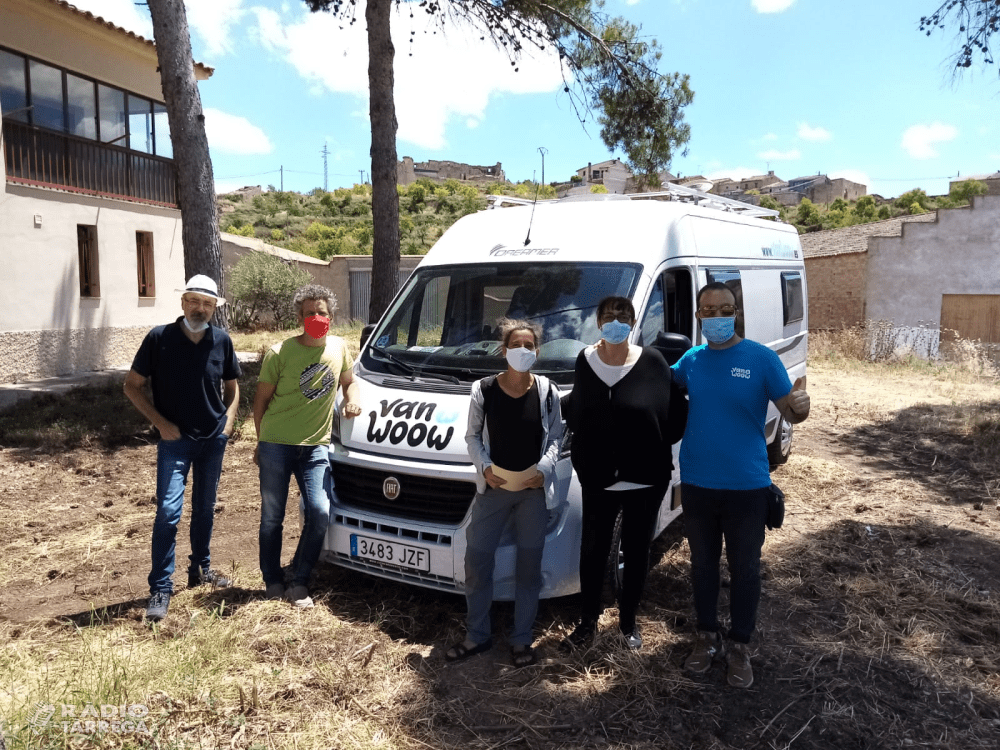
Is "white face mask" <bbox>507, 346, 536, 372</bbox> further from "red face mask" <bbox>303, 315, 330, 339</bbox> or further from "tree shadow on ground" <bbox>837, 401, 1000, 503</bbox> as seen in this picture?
"tree shadow on ground" <bbox>837, 401, 1000, 503</bbox>

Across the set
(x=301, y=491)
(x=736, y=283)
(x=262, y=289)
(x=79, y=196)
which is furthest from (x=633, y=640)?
(x=262, y=289)

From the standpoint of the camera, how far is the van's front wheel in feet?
25.5

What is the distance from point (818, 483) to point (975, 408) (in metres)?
5.69

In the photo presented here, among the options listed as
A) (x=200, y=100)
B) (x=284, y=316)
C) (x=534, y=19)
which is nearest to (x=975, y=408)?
(x=534, y=19)

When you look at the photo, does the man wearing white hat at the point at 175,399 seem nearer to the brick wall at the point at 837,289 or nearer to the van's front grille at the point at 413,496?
the van's front grille at the point at 413,496

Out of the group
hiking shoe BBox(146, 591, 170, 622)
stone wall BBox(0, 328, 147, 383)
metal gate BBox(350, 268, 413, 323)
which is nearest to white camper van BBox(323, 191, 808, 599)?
hiking shoe BBox(146, 591, 170, 622)

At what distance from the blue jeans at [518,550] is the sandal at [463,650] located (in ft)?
0.30

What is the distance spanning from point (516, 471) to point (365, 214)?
52918 mm

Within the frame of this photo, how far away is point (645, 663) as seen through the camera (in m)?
3.98

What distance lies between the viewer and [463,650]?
13.3 ft

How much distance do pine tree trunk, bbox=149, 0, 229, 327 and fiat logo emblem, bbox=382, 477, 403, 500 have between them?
605cm

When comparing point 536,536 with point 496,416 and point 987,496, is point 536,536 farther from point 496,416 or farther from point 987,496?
point 987,496

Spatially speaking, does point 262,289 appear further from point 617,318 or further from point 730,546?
point 730,546

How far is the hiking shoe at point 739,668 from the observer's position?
380 centimetres
